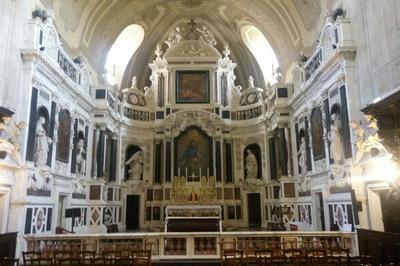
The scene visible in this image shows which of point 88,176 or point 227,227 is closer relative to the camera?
point 88,176

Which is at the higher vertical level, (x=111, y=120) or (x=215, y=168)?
(x=111, y=120)

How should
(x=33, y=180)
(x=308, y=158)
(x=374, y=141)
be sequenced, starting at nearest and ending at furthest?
(x=374, y=141) < (x=33, y=180) < (x=308, y=158)

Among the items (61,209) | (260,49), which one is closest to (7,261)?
(61,209)

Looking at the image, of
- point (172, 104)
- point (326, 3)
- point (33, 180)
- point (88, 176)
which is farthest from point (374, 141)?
point (172, 104)

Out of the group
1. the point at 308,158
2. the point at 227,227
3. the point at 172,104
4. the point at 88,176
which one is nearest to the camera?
the point at 308,158

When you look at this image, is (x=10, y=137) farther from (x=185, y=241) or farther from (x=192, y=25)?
(x=192, y=25)

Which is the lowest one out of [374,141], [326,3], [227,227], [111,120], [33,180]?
[227,227]

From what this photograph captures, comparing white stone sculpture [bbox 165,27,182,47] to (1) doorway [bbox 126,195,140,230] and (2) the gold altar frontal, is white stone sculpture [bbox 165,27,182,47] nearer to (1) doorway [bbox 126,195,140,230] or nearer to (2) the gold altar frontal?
(2) the gold altar frontal

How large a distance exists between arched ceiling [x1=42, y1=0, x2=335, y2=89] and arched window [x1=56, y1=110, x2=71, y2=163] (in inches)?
125

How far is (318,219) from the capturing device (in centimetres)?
1306

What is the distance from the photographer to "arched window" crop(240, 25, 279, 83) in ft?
68.7

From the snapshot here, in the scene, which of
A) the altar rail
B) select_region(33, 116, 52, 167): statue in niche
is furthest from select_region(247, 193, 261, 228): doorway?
select_region(33, 116, 52, 167): statue in niche

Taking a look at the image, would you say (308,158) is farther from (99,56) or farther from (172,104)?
(99,56)

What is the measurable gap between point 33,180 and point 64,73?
4271 millimetres
